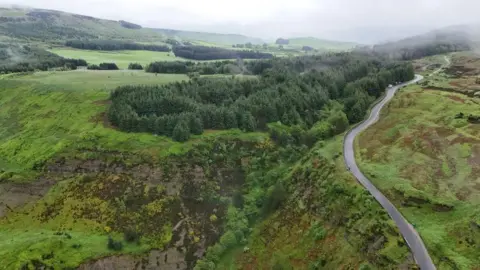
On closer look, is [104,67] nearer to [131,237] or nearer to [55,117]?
[55,117]

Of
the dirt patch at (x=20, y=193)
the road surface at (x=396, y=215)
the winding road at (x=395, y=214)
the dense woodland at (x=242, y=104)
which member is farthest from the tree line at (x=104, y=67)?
the road surface at (x=396, y=215)

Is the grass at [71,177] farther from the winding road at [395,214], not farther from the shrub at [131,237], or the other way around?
the winding road at [395,214]

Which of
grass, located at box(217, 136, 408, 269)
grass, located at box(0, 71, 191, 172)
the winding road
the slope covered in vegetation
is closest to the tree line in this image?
grass, located at box(0, 71, 191, 172)

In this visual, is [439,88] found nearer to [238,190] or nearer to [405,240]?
[238,190]

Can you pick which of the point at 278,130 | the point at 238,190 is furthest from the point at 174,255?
the point at 278,130

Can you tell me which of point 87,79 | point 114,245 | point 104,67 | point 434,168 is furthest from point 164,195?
point 104,67

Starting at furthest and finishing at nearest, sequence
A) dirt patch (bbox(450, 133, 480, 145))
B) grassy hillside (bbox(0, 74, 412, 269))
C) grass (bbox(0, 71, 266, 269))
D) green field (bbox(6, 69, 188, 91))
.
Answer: green field (bbox(6, 69, 188, 91)), dirt patch (bbox(450, 133, 480, 145)), grass (bbox(0, 71, 266, 269)), grassy hillside (bbox(0, 74, 412, 269))

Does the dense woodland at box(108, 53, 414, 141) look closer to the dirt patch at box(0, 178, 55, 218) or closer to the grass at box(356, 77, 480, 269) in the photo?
the grass at box(356, 77, 480, 269)
